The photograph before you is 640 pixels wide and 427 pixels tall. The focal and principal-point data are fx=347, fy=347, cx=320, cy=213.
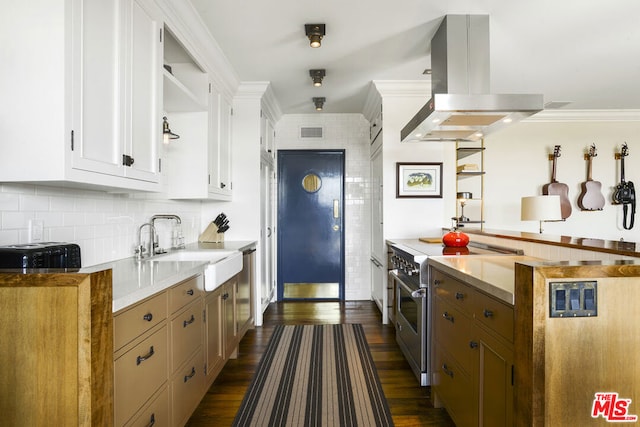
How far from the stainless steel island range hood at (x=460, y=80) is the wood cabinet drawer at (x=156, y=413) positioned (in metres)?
2.18

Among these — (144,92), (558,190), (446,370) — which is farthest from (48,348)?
(558,190)

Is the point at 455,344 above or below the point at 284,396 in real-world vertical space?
above

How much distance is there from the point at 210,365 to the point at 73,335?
147 cm

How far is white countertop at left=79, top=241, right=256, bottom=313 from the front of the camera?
1.29 m

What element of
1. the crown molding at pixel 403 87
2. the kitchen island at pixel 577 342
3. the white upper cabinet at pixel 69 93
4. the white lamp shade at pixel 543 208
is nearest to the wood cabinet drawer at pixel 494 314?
the kitchen island at pixel 577 342

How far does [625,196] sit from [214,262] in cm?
549

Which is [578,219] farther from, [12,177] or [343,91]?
[12,177]

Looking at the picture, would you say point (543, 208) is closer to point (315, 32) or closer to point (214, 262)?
point (315, 32)

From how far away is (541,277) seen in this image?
1091 mm

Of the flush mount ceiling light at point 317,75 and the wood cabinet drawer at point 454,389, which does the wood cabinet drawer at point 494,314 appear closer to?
the wood cabinet drawer at point 454,389

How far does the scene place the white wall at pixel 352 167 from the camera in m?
4.80

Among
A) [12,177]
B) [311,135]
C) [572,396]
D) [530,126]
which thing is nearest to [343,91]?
[311,135]

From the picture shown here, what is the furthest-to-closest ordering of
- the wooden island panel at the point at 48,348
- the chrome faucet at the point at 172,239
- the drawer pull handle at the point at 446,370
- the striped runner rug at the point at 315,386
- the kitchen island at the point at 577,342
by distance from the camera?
the chrome faucet at the point at 172,239 < the striped runner rug at the point at 315,386 < the drawer pull handle at the point at 446,370 < the kitchen island at the point at 577,342 < the wooden island panel at the point at 48,348

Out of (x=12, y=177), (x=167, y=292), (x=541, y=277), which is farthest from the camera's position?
(x=167, y=292)
